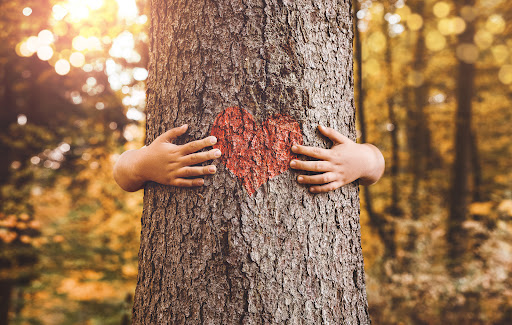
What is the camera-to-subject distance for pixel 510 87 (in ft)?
29.1

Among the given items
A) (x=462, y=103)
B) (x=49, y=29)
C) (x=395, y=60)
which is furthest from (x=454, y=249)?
(x=49, y=29)

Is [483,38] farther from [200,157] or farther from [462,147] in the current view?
[200,157]

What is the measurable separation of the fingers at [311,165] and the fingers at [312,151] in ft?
0.08

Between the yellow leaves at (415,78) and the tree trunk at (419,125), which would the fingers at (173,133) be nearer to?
the tree trunk at (419,125)

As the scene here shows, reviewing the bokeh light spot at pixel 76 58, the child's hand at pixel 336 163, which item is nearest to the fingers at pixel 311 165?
the child's hand at pixel 336 163

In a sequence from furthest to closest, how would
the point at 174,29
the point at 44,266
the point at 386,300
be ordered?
the point at 44,266 → the point at 386,300 → the point at 174,29

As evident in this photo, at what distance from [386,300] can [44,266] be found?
6250 mm

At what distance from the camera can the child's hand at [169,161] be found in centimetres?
117

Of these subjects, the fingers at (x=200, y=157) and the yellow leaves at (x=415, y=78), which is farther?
the yellow leaves at (x=415, y=78)

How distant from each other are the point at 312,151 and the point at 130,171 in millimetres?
775

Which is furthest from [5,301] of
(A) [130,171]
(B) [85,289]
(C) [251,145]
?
(C) [251,145]

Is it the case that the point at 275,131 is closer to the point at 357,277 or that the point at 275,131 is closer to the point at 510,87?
the point at 357,277

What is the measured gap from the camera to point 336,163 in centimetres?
124

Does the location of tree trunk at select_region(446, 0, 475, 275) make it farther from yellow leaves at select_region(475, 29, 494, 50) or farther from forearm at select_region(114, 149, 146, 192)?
forearm at select_region(114, 149, 146, 192)
